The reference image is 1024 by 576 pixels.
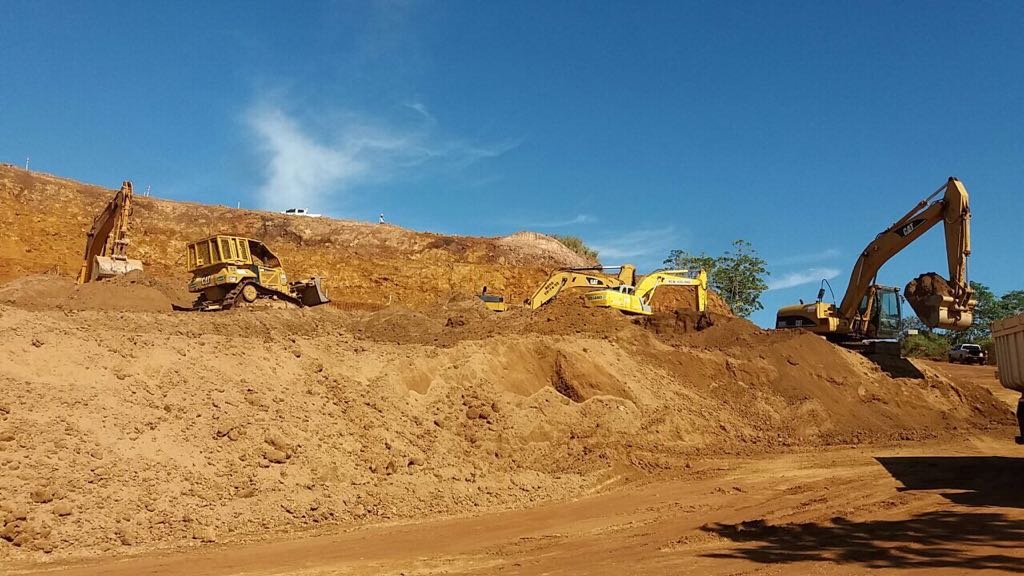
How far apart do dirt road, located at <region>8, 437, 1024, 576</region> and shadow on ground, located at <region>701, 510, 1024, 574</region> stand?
0.02 m

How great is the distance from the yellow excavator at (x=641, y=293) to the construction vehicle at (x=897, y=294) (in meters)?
2.83

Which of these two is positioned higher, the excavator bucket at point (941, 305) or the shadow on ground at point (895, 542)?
the excavator bucket at point (941, 305)

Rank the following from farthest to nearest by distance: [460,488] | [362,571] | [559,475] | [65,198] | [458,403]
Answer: [65,198]
[458,403]
[559,475]
[460,488]
[362,571]

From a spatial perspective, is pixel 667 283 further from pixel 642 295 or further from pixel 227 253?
pixel 227 253

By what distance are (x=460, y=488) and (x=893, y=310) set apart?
52.8ft

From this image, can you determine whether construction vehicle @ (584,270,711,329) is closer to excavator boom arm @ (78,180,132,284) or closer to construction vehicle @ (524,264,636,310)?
construction vehicle @ (524,264,636,310)

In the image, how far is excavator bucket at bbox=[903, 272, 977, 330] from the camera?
16953mm

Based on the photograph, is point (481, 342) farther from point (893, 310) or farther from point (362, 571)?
point (893, 310)

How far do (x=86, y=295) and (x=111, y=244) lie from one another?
4646 millimetres

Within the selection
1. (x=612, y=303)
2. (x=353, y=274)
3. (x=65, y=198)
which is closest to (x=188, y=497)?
(x=612, y=303)

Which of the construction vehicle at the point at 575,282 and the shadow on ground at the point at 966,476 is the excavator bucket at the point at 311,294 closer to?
the construction vehicle at the point at 575,282

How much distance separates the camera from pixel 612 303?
1991 cm

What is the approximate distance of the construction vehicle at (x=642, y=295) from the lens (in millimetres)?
19922

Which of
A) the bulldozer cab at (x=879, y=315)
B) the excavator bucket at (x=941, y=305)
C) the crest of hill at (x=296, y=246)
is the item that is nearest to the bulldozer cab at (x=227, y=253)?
the crest of hill at (x=296, y=246)
